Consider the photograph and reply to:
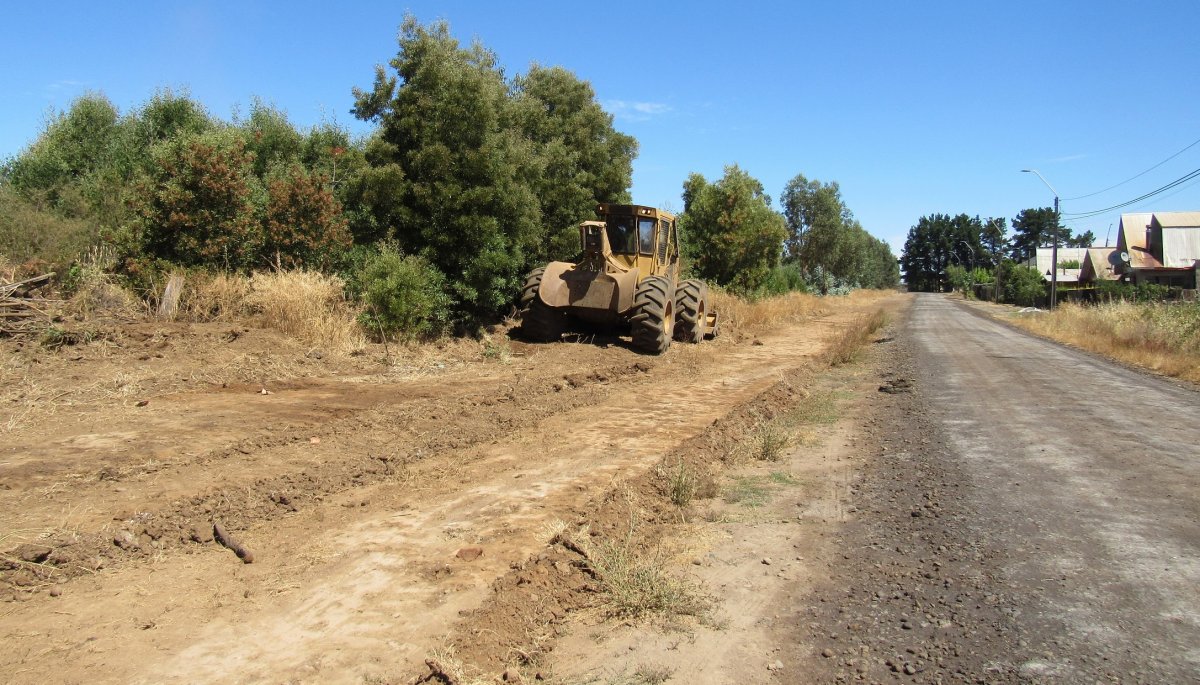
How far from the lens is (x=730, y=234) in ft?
101

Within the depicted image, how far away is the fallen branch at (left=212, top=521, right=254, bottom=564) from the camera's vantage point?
4711 mm

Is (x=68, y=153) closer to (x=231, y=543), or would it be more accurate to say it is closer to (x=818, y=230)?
(x=231, y=543)

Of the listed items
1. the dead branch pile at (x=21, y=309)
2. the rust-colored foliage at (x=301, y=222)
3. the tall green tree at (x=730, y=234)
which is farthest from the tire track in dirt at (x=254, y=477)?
the tall green tree at (x=730, y=234)

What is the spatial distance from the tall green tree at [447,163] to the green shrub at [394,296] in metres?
1.14

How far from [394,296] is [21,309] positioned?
5.35 metres

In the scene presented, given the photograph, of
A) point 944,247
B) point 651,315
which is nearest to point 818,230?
point 651,315

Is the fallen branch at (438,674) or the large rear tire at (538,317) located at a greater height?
the large rear tire at (538,317)

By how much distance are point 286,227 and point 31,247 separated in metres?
4.78

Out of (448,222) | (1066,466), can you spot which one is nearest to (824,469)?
(1066,466)

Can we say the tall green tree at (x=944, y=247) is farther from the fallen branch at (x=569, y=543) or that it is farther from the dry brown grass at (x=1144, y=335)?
the fallen branch at (x=569, y=543)

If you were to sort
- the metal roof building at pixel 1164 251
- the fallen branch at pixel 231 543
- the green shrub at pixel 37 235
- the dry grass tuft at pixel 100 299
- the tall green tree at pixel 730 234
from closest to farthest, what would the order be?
the fallen branch at pixel 231 543
the dry grass tuft at pixel 100 299
the green shrub at pixel 37 235
the tall green tree at pixel 730 234
the metal roof building at pixel 1164 251

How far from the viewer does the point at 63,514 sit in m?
5.23

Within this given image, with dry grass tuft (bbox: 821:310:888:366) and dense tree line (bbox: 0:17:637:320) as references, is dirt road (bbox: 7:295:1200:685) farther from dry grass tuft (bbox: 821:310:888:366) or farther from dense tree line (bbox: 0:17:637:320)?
dry grass tuft (bbox: 821:310:888:366)

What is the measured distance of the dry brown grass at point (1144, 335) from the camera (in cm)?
1583
